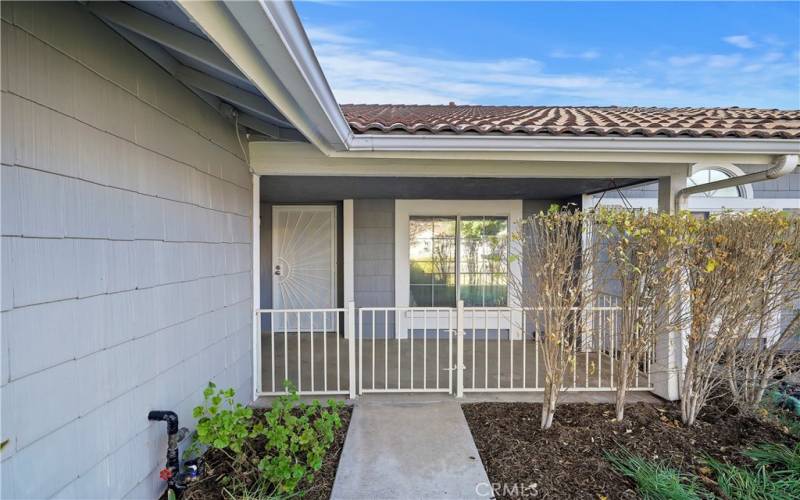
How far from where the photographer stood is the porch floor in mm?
3854

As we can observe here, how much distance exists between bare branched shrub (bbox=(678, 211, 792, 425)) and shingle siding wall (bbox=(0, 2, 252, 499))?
12.5 feet

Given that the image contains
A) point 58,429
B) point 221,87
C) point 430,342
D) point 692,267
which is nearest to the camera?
point 58,429

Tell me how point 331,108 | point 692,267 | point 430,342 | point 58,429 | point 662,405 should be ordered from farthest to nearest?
point 430,342 → point 662,405 → point 692,267 → point 331,108 → point 58,429

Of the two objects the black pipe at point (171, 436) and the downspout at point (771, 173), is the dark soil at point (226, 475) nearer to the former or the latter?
the black pipe at point (171, 436)

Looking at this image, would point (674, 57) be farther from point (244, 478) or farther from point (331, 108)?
point (244, 478)

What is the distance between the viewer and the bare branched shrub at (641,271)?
2.88 meters

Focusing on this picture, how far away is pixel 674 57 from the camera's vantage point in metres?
8.23

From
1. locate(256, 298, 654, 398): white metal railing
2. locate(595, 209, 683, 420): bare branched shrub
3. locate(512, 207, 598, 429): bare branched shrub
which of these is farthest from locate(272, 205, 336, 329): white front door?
locate(595, 209, 683, 420): bare branched shrub

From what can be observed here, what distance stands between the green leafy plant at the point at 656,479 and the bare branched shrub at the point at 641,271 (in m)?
0.67

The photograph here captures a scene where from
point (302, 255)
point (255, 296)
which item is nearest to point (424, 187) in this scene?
point (255, 296)

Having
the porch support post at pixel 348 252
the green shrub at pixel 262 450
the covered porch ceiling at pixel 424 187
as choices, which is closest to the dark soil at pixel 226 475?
the green shrub at pixel 262 450

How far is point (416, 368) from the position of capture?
15.6 feet

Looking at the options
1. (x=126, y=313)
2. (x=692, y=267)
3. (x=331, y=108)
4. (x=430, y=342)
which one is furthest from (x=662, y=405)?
(x=126, y=313)

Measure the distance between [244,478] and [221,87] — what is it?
101 inches
